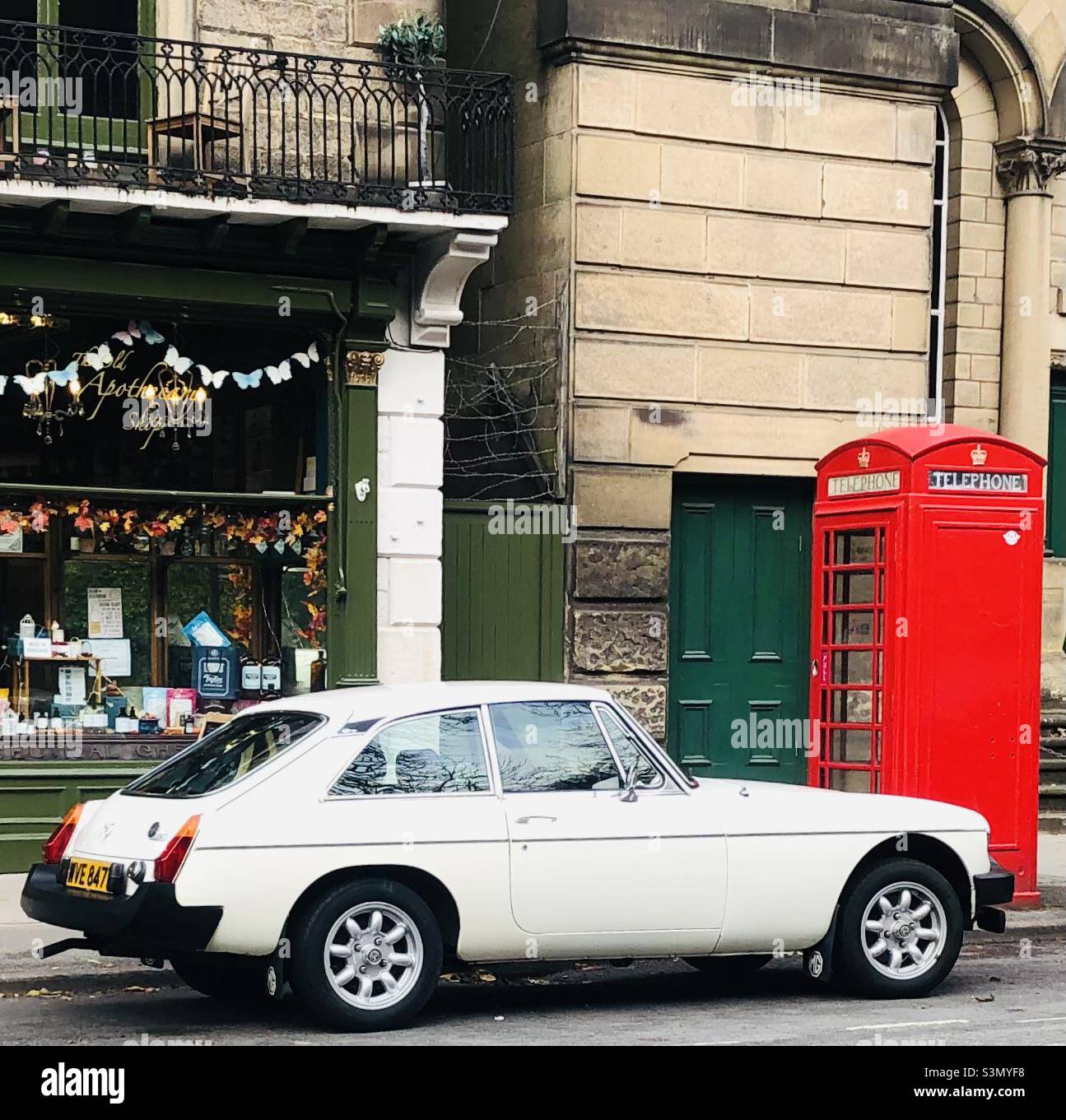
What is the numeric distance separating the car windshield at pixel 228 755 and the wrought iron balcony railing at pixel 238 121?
5.00 meters

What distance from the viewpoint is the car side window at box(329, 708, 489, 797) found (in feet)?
29.9

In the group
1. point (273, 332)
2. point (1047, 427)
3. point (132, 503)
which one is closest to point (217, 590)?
point (132, 503)

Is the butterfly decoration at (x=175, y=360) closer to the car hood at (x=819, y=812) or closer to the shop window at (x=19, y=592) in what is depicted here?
the shop window at (x=19, y=592)

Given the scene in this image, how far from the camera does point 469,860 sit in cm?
903

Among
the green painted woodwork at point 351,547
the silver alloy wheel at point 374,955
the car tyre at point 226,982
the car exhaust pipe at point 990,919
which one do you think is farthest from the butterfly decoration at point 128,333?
the car exhaust pipe at point 990,919

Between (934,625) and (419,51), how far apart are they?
5715 mm

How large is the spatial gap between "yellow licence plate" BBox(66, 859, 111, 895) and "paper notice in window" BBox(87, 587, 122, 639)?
5367mm

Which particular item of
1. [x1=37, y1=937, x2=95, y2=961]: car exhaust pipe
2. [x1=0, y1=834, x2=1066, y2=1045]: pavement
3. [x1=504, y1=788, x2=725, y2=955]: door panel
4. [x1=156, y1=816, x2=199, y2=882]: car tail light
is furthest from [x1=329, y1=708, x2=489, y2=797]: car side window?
[x1=37, y1=937, x2=95, y2=961]: car exhaust pipe

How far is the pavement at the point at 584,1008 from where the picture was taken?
8.88 metres

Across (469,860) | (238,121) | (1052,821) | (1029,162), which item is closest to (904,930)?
(469,860)

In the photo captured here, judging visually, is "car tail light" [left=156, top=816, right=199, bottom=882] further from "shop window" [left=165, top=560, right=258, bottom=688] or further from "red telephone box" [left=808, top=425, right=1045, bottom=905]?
"shop window" [left=165, top=560, right=258, bottom=688]
